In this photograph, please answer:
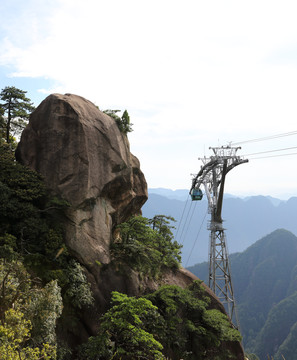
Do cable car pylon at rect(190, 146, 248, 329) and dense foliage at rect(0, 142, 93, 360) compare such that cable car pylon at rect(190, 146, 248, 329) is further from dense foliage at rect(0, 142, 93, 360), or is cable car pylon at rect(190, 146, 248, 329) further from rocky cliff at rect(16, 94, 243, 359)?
dense foliage at rect(0, 142, 93, 360)

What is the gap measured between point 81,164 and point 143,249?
716 centimetres

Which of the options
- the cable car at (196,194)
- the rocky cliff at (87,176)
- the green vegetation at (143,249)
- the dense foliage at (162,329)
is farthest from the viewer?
the cable car at (196,194)

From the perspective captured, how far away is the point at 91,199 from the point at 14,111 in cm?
1191

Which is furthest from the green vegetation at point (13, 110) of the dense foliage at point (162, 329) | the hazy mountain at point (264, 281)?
the hazy mountain at point (264, 281)

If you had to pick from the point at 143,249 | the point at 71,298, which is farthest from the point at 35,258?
the point at 143,249

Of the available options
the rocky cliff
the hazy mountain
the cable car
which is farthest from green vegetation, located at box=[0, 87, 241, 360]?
the hazy mountain

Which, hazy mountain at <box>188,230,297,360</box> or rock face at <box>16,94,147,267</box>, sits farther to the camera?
hazy mountain at <box>188,230,297,360</box>

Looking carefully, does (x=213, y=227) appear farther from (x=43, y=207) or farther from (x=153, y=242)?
(x=43, y=207)

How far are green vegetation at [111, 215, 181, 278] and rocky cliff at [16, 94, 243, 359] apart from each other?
0.77 meters

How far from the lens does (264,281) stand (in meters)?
179

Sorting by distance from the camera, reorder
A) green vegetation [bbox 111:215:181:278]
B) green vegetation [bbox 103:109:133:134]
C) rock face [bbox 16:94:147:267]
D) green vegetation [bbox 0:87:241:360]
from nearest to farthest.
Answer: green vegetation [bbox 0:87:241:360]
rock face [bbox 16:94:147:267]
green vegetation [bbox 111:215:181:278]
green vegetation [bbox 103:109:133:134]

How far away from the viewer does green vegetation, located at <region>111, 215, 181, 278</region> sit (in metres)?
20.7

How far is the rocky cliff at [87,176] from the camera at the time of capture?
18406 millimetres

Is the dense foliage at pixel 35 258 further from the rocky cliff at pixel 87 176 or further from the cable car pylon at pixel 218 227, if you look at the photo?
the cable car pylon at pixel 218 227
